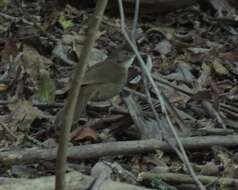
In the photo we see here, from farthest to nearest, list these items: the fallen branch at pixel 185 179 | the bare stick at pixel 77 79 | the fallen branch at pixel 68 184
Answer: the fallen branch at pixel 185 179
the fallen branch at pixel 68 184
the bare stick at pixel 77 79

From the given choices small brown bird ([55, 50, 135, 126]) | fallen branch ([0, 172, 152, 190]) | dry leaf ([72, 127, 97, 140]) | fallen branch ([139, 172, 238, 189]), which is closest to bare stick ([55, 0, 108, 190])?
fallen branch ([0, 172, 152, 190])

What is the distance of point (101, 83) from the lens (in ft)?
12.8

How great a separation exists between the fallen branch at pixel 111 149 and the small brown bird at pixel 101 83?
53 centimetres

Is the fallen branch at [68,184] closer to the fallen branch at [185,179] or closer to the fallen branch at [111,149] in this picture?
the fallen branch at [185,179]

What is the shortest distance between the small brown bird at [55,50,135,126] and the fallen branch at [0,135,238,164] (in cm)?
53

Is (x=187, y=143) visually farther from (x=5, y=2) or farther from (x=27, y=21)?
(x=5, y=2)

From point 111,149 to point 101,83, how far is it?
657mm

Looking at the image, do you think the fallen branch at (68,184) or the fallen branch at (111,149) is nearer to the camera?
the fallen branch at (68,184)

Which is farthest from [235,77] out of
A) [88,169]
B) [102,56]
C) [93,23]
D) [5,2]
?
[93,23]

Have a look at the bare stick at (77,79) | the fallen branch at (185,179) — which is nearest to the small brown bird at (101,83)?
the fallen branch at (185,179)

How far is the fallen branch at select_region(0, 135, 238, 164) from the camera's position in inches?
131

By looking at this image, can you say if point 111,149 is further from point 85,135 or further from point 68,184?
point 68,184

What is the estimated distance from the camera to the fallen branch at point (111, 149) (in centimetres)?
332

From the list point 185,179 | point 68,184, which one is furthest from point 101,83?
point 68,184
